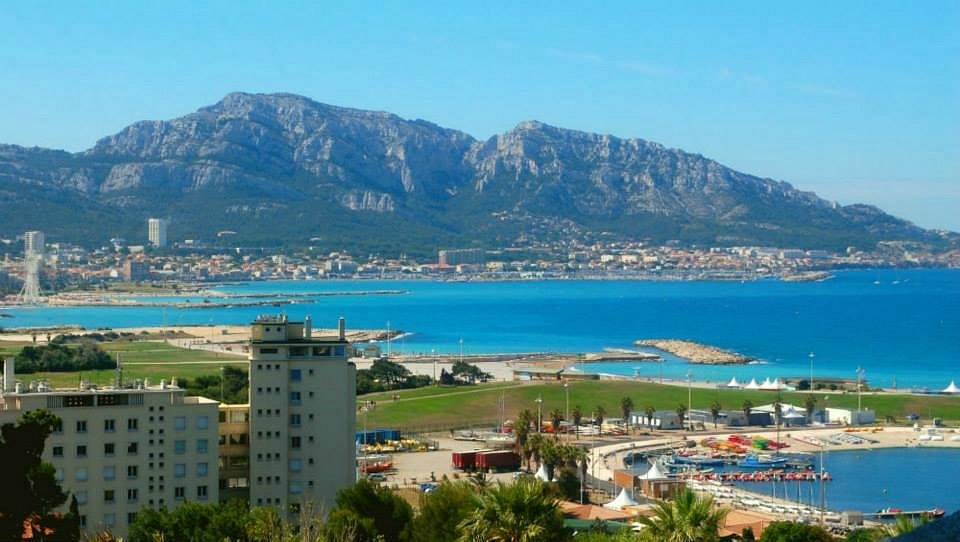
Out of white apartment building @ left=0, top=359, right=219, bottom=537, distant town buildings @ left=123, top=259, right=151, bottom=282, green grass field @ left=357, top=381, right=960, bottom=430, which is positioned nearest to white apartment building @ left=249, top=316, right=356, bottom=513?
white apartment building @ left=0, top=359, right=219, bottom=537

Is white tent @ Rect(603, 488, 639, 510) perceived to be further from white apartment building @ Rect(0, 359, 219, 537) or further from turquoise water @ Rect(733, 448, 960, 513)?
white apartment building @ Rect(0, 359, 219, 537)

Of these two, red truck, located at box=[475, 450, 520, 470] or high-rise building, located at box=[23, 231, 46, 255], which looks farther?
high-rise building, located at box=[23, 231, 46, 255]

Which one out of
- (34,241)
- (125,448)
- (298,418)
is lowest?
(125,448)

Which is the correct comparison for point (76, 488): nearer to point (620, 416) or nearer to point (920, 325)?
point (620, 416)

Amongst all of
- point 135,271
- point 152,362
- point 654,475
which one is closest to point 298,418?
point 654,475

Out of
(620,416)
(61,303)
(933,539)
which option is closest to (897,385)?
(620,416)

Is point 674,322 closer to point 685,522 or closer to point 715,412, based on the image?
point 715,412
